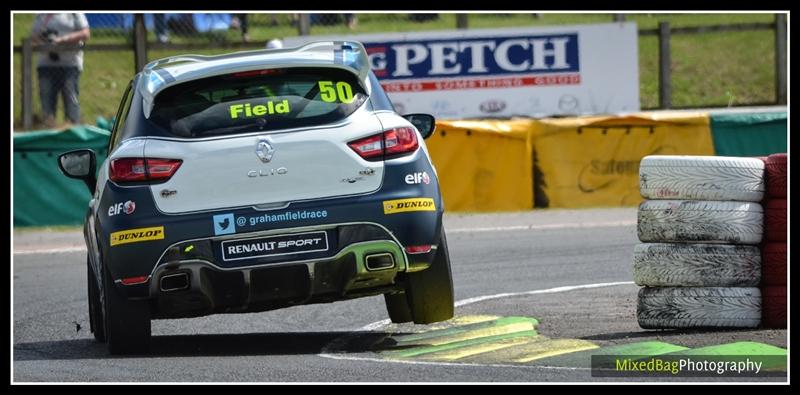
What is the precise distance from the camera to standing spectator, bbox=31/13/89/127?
18.8m

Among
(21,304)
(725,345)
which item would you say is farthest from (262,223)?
(21,304)

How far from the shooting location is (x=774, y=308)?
7.93 metres

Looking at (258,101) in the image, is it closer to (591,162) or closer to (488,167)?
(488,167)

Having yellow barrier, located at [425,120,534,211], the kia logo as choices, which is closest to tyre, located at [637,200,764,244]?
yellow barrier, located at [425,120,534,211]

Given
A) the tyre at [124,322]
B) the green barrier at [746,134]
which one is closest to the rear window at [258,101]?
the tyre at [124,322]

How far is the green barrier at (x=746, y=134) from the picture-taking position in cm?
1700

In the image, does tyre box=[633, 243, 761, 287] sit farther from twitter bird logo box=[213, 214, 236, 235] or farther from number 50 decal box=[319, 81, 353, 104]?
twitter bird logo box=[213, 214, 236, 235]

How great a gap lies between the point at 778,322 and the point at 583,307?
6.17 feet

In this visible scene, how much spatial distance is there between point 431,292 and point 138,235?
5.21ft

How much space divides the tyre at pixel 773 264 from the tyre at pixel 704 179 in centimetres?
29

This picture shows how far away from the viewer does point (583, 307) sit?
379 inches

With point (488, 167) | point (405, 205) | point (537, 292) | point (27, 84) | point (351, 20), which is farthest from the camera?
point (351, 20)

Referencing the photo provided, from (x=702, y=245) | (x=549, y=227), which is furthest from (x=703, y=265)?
(x=549, y=227)

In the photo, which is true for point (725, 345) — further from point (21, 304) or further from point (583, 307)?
point (21, 304)
